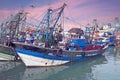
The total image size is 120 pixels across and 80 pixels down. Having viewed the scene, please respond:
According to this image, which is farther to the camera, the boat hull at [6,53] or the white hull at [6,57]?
the white hull at [6,57]

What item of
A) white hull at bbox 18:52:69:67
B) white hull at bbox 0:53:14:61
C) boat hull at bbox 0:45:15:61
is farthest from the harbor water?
white hull at bbox 0:53:14:61

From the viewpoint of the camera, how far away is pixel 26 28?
1909 inches

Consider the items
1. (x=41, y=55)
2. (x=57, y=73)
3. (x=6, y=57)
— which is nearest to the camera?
(x=57, y=73)

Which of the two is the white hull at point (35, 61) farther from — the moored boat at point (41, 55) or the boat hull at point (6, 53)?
the boat hull at point (6, 53)

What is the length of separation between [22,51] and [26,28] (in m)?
20.7

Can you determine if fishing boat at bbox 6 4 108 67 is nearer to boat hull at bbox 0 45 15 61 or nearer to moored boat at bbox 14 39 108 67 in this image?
moored boat at bbox 14 39 108 67

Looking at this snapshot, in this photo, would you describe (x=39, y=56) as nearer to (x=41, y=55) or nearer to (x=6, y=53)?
(x=41, y=55)

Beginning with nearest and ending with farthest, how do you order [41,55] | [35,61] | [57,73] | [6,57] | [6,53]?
[57,73] < [41,55] < [35,61] < [6,53] < [6,57]

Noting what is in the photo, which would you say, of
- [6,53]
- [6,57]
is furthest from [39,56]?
[6,57]

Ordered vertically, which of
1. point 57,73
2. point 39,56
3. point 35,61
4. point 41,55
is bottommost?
point 57,73

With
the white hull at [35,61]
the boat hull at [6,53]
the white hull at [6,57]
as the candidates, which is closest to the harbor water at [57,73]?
the white hull at [35,61]

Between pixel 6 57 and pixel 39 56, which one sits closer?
pixel 39 56

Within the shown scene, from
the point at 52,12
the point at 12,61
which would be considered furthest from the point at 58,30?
the point at 12,61

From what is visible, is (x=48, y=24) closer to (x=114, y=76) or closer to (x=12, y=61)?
(x=12, y=61)
